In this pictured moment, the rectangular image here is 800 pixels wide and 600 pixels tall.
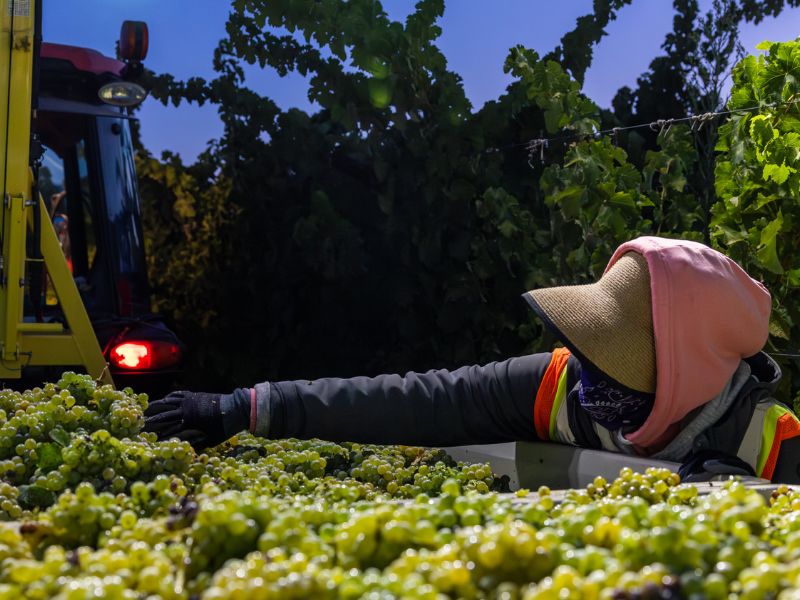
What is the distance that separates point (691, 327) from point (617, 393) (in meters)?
0.25

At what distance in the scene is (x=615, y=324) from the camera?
2.40 m

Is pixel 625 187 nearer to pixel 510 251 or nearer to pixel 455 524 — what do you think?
pixel 510 251

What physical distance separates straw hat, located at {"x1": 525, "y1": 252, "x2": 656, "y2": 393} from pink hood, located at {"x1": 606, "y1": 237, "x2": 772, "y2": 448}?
46 mm

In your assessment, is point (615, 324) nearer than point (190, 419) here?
Yes

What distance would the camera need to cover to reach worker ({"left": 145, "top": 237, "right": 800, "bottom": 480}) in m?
2.35

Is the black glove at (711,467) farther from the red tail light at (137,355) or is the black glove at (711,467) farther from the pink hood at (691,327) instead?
the red tail light at (137,355)

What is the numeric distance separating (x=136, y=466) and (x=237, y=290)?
6.53 m

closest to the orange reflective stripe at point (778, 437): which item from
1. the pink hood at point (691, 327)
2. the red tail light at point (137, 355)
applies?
the pink hood at point (691, 327)

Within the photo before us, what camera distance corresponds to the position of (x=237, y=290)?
836 cm

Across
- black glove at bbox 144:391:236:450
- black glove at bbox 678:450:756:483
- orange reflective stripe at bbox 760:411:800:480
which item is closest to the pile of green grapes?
black glove at bbox 678:450:756:483

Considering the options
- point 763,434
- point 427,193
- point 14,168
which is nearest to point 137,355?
point 14,168

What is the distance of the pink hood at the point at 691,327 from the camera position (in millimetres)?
2340

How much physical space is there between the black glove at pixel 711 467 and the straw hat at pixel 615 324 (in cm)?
25

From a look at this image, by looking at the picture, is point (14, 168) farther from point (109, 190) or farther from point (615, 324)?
point (615, 324)
